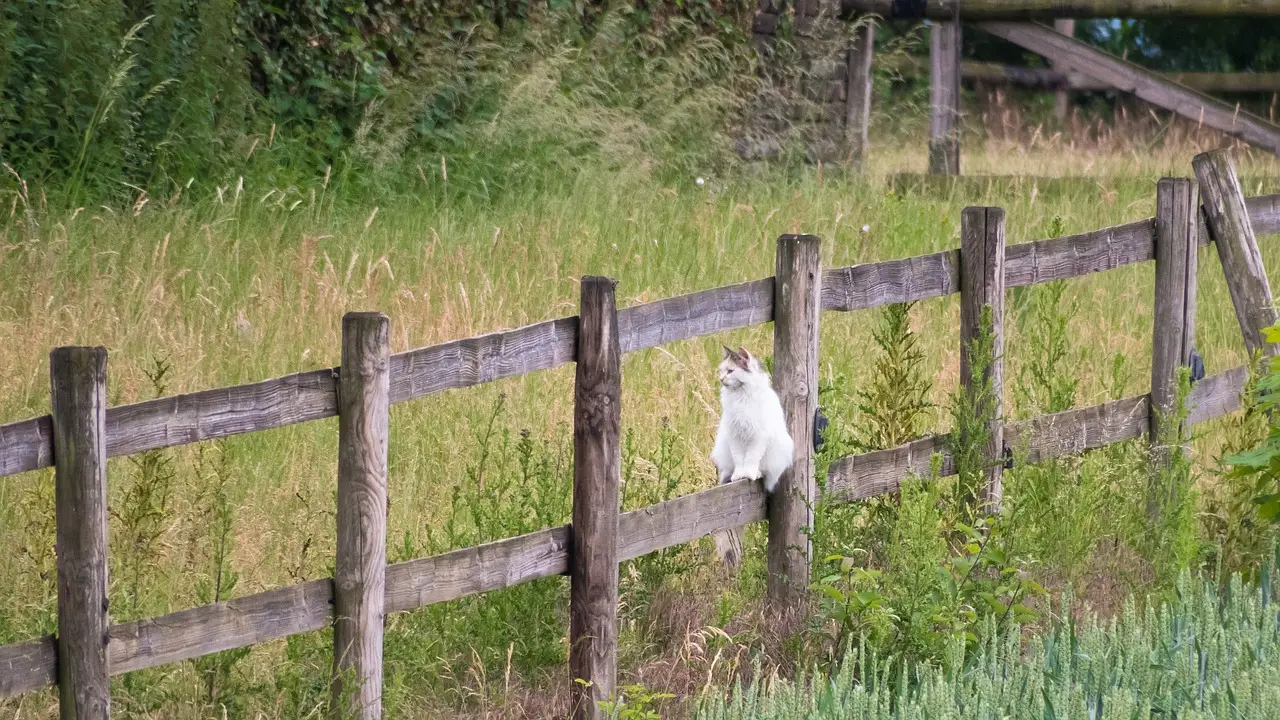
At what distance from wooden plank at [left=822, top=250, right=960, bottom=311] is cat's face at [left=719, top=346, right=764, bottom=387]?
0.30m

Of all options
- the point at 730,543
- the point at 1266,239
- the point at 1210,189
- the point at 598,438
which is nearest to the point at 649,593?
the point at 730,543

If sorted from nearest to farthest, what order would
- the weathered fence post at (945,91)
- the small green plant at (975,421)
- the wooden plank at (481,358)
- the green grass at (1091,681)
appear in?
the green grass at (1091,681), the wooden plank at (481,358), the small green plant at (975,421), the weathered fence post at (945,91)

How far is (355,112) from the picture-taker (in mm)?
9820

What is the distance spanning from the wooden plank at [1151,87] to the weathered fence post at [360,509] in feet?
25.8

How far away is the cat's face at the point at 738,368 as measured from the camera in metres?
4.61

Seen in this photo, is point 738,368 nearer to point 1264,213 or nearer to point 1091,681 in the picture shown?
point 1091,681

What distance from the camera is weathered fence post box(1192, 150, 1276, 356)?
19.7ft

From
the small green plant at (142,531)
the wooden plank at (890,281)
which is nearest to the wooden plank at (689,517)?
the wooden plank at (890,281)

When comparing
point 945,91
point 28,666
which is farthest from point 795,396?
point 945,91

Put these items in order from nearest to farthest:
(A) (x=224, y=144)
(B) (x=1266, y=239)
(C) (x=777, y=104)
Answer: (A) (x=224, y=144)
(B) (x=1266, y=239)
(C) (x=777, y=104)

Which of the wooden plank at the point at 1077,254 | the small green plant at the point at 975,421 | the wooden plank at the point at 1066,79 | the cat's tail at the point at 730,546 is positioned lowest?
the cat's tail at the point at 730,546

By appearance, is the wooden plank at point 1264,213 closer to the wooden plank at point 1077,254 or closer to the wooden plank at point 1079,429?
the wooden plank at point 1077,254

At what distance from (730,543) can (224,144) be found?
17.6 ft

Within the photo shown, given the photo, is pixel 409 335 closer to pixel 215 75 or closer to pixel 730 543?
pixel 730 543
